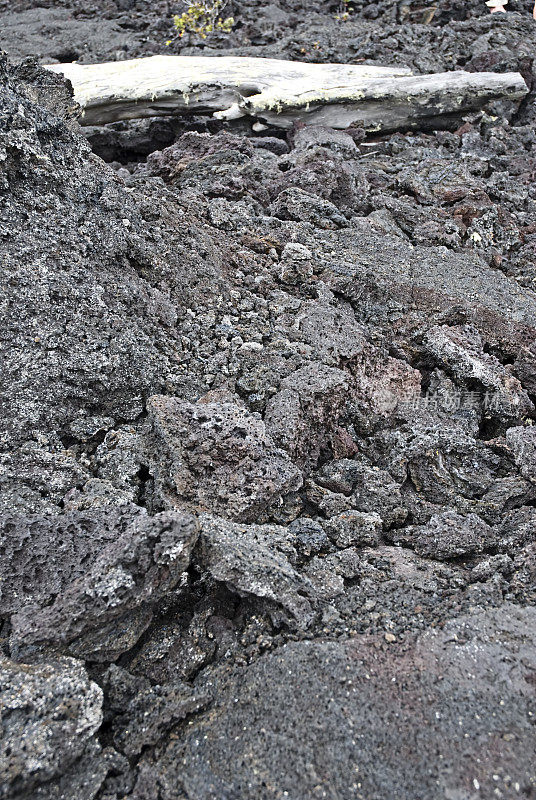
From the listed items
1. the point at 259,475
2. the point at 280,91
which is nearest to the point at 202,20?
the point at 280,91

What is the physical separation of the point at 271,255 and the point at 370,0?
20.8 ft

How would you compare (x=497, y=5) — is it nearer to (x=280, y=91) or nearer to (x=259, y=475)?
(x=280, y=91)

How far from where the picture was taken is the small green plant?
7.67 metres

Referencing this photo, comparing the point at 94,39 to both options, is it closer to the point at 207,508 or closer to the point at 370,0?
the point at 370,0

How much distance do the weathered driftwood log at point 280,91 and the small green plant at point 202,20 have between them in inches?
70.4

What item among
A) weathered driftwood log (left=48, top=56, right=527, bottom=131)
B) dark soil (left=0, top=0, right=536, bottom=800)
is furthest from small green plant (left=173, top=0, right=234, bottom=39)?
dark soil (left=0, top=0, right=536, bottom=800)

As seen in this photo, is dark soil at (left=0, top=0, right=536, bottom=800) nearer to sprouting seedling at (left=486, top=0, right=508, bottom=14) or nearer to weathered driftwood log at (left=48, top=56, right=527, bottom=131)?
weathered driftwood log at (left=48, top=56, right=527, bottom=131)

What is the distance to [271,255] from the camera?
421cm

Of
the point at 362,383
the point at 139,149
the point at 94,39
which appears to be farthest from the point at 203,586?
the point at 94,39

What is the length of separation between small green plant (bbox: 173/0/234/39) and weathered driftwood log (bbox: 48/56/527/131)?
70.4 inches

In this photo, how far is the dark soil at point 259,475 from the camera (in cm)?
188

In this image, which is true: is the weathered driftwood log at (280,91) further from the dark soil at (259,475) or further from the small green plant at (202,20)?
the small green plant at (202,20)

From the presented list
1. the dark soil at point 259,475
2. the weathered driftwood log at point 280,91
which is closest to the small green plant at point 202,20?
the weathered driftwood log at point 280,91

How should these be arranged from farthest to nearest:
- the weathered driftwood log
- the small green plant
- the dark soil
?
the small green plant < the weathered driftwood log < the dark soil
